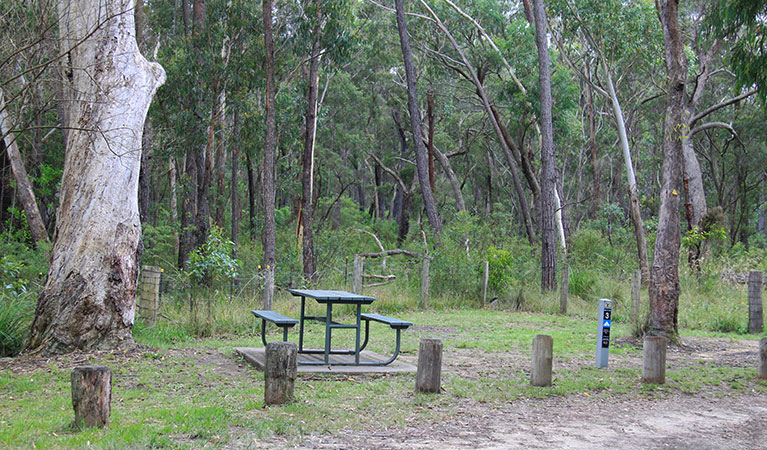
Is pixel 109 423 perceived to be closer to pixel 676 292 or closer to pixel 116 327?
pixel 116 327

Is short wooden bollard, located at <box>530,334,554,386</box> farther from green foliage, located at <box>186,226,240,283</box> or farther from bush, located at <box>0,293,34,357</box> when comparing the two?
green foliage, located at <box>186,226,240,283</box>

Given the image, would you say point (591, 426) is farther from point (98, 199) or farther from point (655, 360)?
point (98, 199)

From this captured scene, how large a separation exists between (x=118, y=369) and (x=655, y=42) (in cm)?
2168

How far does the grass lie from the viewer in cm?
493

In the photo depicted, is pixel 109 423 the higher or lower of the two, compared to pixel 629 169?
lower

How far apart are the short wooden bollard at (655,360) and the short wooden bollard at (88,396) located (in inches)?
221

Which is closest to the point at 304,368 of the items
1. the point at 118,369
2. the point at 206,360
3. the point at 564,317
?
the point at 206,360

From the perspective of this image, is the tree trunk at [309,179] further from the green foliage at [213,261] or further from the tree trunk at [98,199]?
the tree trunk at [98,199]

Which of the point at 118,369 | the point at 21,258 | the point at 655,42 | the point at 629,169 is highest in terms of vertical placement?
the point at 655,42

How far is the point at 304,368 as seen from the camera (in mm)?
7422

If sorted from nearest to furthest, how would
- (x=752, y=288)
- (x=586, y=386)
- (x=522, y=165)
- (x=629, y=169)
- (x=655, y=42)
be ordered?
1. (x=586, y=386)
2. (x=752, y=288)
3. (x=629, y=169)
4. (x=655, y=42)
5. (x=522, y=165)

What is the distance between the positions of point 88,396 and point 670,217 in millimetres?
8672

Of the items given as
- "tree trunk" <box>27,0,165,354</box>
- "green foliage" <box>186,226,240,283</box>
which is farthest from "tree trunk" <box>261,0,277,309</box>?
"tree trunk" <box>27,0,165,354</box>

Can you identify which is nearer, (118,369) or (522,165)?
(118,369)
